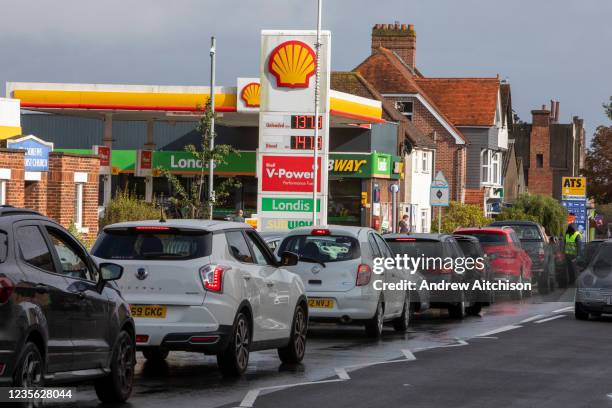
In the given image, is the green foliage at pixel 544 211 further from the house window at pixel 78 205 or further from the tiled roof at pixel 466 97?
the house window at pixel 78 205

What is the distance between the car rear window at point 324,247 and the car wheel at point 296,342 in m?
3.31

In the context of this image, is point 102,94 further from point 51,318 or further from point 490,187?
point 51,318

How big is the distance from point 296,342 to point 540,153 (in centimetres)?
10169

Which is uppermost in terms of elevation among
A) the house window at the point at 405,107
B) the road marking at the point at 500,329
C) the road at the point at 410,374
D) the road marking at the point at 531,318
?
the house window at the point at 405,107

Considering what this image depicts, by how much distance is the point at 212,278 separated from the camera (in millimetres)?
13500

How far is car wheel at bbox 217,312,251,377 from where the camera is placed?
13.7 meters

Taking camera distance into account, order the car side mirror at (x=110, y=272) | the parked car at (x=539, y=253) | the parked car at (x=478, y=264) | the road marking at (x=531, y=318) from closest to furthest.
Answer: the car side mirror at (x=110, y=272)
the road marking at (x=531, y=318)
the parked car at (x=478, y=264)
the parked car at (x=539, y=253)

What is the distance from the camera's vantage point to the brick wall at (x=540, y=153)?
374ft

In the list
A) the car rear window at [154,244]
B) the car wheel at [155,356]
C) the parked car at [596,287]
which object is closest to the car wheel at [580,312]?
the parked car at [596,287]

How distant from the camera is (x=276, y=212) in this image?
39.6 meters

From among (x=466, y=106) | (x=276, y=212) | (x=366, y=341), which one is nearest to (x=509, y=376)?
(x=366, y=341)

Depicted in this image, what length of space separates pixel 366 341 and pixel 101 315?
8616 millimetres

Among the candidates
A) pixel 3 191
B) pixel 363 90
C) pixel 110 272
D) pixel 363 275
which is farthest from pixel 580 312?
pixel 363 90

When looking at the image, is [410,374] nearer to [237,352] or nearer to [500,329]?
[237,352]
